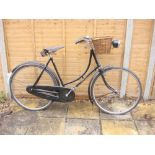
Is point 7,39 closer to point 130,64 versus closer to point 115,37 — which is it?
point 115,37

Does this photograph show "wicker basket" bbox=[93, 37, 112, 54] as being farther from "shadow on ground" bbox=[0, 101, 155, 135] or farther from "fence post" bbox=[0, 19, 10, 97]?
"fence post" bbox=[0, 19, 10, 97]

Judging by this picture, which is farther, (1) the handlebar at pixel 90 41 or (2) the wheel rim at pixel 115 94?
(2) the wheel rim at pixel 115 94

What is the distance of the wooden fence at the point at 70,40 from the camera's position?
4.30 metres

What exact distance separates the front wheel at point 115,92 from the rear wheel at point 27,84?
3.03 ft

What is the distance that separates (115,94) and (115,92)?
0.24 metres

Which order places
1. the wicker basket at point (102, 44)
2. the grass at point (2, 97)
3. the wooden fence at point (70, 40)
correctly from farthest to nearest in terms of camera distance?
the grass at point (2, 97), the wooden fence at point (70, 40), the wicker basket at point (102, 44)

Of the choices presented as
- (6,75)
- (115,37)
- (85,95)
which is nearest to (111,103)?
(85,95)

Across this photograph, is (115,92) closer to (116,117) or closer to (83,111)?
(116,117)

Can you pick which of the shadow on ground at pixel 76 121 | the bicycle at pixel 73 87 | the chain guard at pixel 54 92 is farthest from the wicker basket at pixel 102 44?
the shadow on ground at pixel 76 121

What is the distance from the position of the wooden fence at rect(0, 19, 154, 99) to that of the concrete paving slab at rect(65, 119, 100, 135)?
93 cm

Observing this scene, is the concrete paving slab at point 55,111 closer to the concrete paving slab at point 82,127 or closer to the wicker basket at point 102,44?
the concrete paving slab at point 82,127

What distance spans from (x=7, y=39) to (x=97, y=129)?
7.46 ft

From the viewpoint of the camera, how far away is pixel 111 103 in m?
4.68

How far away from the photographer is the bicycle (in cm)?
419
